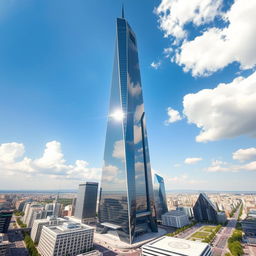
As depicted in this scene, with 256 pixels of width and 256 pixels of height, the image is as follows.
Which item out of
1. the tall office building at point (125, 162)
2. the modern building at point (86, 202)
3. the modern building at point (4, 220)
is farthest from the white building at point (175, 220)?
the modern building at point (4, 220)

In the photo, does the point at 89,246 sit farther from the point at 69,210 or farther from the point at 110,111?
the point at 69,210

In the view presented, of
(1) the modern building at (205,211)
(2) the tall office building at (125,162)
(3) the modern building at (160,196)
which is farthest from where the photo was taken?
(3) the modern building at (160,196)

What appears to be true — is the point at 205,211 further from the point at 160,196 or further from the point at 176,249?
the point at 176,249

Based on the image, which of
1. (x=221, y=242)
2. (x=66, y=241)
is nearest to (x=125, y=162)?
(x=66, y=241)

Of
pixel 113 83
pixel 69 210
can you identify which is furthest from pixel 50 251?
pixel 69 210

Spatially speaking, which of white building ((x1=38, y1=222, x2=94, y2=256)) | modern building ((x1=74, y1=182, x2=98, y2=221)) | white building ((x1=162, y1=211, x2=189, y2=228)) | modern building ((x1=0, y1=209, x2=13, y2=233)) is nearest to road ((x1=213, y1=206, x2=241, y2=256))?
white building ((x1=162, y1=211, x2=189, y2=228))

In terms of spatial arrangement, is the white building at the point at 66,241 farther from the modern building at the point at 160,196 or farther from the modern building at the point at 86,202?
the modern building at the point at 160,196

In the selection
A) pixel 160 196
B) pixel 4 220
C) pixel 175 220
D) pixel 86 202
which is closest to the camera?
pixel 4 220
